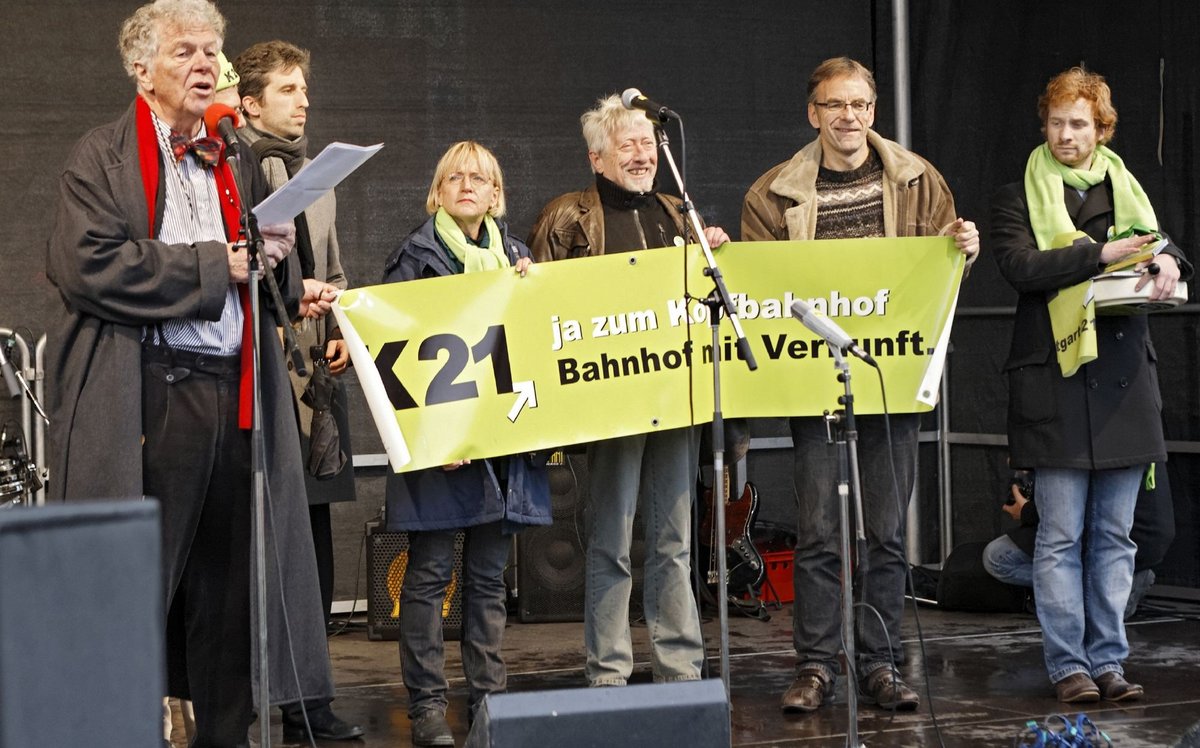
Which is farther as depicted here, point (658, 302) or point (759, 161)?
point (759, 161)

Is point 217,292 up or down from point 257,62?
down

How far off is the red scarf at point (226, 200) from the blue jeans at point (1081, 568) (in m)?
2.70

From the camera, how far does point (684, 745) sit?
289 centimetres

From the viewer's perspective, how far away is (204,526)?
3.75m

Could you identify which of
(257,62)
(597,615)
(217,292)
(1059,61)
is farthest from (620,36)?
(217,292)

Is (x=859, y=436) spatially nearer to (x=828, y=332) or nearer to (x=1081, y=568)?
(x=1081, y=568)

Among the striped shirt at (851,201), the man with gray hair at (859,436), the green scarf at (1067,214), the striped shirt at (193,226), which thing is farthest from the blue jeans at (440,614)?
the green scarf at (1067,214)

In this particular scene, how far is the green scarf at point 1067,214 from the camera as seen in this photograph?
487 centimetres

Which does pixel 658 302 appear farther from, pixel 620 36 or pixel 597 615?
pixel 620 36

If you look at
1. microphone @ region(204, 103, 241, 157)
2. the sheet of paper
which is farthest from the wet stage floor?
microphone @ region(204, 103, 241, 157)

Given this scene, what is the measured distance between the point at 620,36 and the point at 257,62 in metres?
2.93

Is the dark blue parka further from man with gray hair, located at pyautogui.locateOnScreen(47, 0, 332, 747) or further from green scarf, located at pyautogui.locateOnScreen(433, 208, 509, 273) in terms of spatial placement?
man with gray hair, located at pyautogui.locateOnScreen(47, 0, 332, 747)

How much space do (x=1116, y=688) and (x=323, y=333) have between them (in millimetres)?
2834

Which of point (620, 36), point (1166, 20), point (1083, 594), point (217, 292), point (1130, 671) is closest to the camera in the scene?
point (217, 292)
